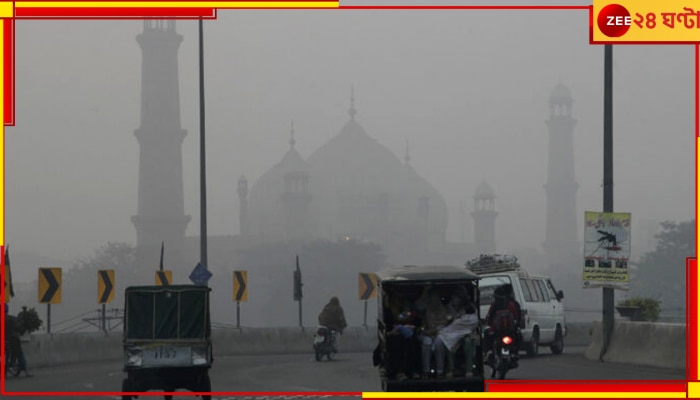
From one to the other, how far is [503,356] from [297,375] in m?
4.62

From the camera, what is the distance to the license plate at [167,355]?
63.4 feet

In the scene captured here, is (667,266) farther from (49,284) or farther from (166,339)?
(166,339)

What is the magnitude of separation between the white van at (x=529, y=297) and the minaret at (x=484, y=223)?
14925 centimetres

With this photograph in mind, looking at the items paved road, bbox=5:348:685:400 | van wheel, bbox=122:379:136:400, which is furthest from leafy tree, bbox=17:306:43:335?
van wheel, bbox=122:379:136:400

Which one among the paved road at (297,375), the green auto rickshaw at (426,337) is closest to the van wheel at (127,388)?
→ the paved road at (297,375)

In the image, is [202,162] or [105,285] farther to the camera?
[202,162]

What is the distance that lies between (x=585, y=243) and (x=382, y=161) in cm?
15379

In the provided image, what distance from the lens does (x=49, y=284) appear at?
31500 mm

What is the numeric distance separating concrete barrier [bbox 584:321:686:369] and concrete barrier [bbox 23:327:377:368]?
11.5m

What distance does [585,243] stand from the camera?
2492 cm

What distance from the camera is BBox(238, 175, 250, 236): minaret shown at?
17638 centimetres

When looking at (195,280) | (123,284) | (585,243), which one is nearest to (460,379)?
(585,243)

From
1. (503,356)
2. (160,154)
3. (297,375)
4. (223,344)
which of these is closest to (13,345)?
(297,375)

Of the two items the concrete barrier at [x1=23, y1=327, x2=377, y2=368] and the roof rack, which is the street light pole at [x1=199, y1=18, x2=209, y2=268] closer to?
the concrete barrier at [x1=23, y1=327, x2=377, y2=368]
